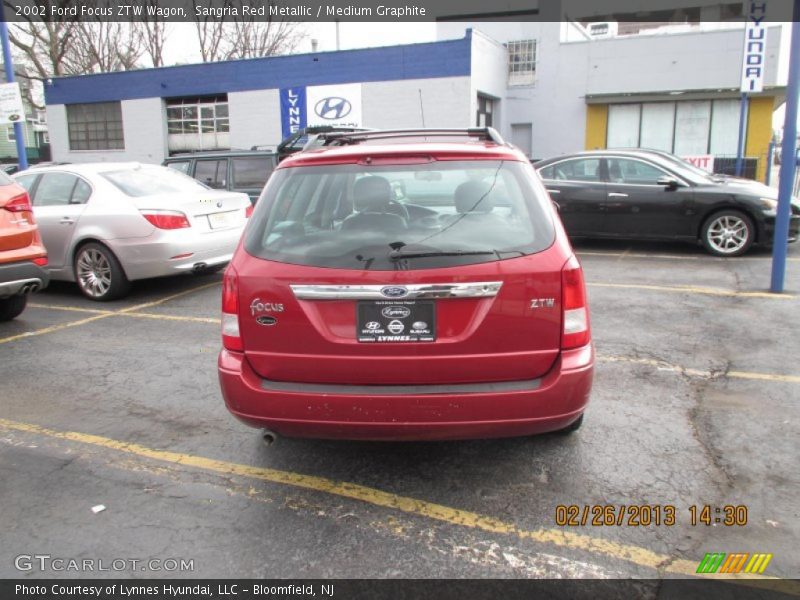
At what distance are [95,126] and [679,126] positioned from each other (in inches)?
923

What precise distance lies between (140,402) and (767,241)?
8.38 meters

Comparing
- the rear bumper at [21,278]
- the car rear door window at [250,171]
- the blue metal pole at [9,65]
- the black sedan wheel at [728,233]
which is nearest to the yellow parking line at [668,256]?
the black sedan wheel at [728,233]

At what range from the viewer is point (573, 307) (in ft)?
9.32

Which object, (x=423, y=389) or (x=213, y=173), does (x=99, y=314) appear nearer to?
(x=213, y=173)

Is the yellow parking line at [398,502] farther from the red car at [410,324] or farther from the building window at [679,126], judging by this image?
the building window at [679,126]

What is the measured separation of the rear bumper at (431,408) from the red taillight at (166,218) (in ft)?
15.2

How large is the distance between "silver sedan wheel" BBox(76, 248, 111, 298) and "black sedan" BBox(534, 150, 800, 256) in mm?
6594

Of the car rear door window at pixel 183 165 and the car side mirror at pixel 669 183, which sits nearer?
the car side mirror at pixel 669 183

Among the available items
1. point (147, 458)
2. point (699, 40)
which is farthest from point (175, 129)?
point (147, 458)

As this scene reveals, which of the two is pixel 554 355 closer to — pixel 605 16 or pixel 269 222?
pixel 269 222

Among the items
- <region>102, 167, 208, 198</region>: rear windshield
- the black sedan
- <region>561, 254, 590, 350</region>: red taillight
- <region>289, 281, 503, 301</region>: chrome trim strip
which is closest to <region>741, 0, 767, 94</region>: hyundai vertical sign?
the black sedan

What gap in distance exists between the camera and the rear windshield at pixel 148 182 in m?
7.28

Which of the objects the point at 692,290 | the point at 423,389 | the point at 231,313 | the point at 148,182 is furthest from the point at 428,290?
the point at 148,182

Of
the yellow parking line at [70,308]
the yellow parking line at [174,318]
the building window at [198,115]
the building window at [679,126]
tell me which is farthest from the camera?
the building window at [198,115]
